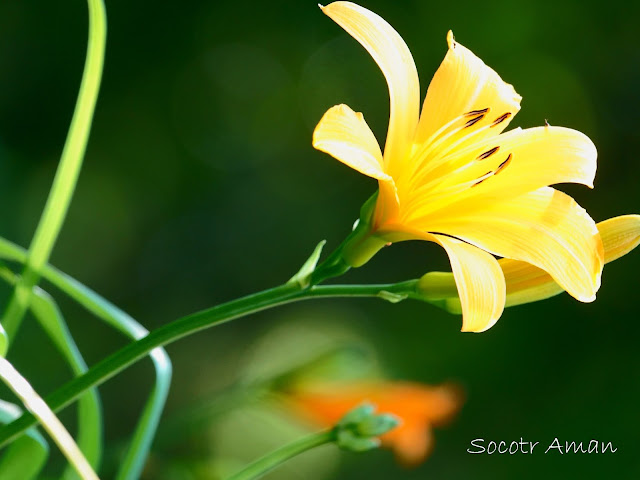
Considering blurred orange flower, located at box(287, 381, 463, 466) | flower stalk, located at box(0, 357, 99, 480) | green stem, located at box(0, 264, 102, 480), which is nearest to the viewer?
flower stalk, located at box(0, 357, 99, 480)

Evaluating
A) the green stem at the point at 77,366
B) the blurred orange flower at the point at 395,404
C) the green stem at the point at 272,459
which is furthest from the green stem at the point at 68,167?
the blurred orange flower at the point at 395,404

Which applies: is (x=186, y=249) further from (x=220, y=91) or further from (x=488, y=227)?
(x=488, y=227)

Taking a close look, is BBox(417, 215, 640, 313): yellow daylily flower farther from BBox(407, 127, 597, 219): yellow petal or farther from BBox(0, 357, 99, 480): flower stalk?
BBox(0, 357, 99, 480): flower stalk

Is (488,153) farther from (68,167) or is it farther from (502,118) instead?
(68,167)

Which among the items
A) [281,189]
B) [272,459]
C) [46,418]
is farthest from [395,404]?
[281,189]

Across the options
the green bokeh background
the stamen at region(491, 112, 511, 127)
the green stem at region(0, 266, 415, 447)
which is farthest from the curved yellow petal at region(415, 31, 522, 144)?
the green bokeh background

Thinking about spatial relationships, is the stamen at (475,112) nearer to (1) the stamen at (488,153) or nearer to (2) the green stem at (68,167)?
(1) the stamen at (488,153)

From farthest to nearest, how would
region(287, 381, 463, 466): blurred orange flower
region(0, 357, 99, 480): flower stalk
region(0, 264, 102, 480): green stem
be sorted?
region(287, 381, 463, 466): blurred orange flower, region(0, 264, 102, 480): green stem, region(0, 357, 99, 480): flower stalk
